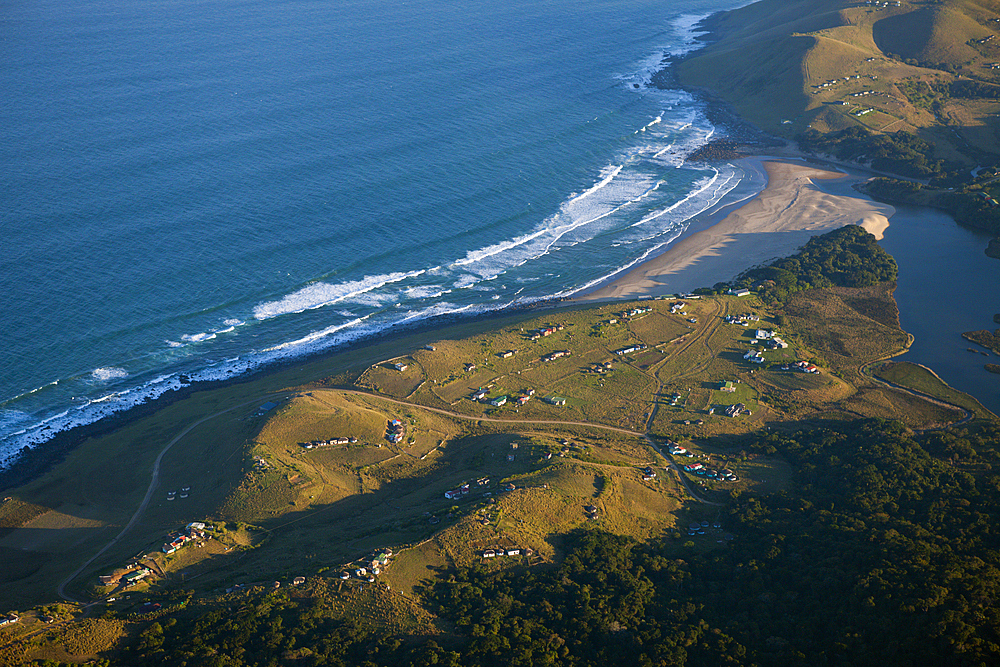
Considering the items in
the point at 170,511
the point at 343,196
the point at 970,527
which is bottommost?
the point at 970,527

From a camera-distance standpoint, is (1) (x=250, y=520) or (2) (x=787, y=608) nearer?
(2) (x=787, y=608)

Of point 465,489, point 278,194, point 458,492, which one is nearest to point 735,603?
point 465,489

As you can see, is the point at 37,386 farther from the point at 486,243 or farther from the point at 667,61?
the point at 667,61

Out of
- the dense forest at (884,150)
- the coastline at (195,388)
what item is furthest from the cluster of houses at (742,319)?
the dense forest at (884,150)

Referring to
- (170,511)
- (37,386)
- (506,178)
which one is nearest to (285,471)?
(170,511)

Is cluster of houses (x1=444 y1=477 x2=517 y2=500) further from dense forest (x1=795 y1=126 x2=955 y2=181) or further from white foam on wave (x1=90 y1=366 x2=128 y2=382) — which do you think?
dense forest (x1=795 y1=126 x2=955 y2=181)

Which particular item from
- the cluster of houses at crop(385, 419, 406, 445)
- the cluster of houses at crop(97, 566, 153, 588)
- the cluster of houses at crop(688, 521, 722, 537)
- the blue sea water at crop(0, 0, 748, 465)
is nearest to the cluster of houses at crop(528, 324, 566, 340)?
the blue sea water at crop(0, 0, 748, 465)
